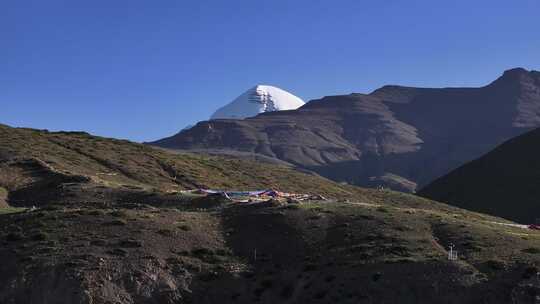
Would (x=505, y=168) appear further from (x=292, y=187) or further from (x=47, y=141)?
(x=47, y=141)

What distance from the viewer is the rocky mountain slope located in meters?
35.3

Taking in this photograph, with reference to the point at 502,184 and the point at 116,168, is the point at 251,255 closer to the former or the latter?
the point at 116,168

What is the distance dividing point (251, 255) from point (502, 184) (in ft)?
445

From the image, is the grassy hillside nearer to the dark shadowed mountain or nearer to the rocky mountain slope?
the rocky mountain slope

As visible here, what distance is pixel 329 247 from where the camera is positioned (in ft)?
138

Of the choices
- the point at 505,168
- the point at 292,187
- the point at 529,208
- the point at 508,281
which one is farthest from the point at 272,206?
the point at 505,168

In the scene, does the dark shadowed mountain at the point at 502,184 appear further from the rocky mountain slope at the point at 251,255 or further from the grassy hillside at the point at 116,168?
the rocky mountain slope at the point at 251,255

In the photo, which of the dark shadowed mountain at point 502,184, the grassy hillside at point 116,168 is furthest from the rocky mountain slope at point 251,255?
the dark shadowed mountain at point 502,184

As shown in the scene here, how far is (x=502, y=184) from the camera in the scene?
164250mm

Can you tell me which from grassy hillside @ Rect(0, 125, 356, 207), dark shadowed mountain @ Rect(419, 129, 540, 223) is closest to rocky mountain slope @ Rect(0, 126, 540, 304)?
grassy hillside @ Rect(0, 125, 356, 207)

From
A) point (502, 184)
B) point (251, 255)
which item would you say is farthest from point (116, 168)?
point (502, 184)

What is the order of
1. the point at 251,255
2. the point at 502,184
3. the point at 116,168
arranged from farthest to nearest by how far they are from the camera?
the point at 502,184 < the point at 116,168 < the point at 251,255

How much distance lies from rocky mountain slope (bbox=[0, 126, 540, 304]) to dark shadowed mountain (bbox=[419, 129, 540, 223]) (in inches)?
4125

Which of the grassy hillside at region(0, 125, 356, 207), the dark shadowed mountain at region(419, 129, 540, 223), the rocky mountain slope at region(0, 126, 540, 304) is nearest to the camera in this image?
the rocky mountain slope at region(0, 126, 540, 304)
